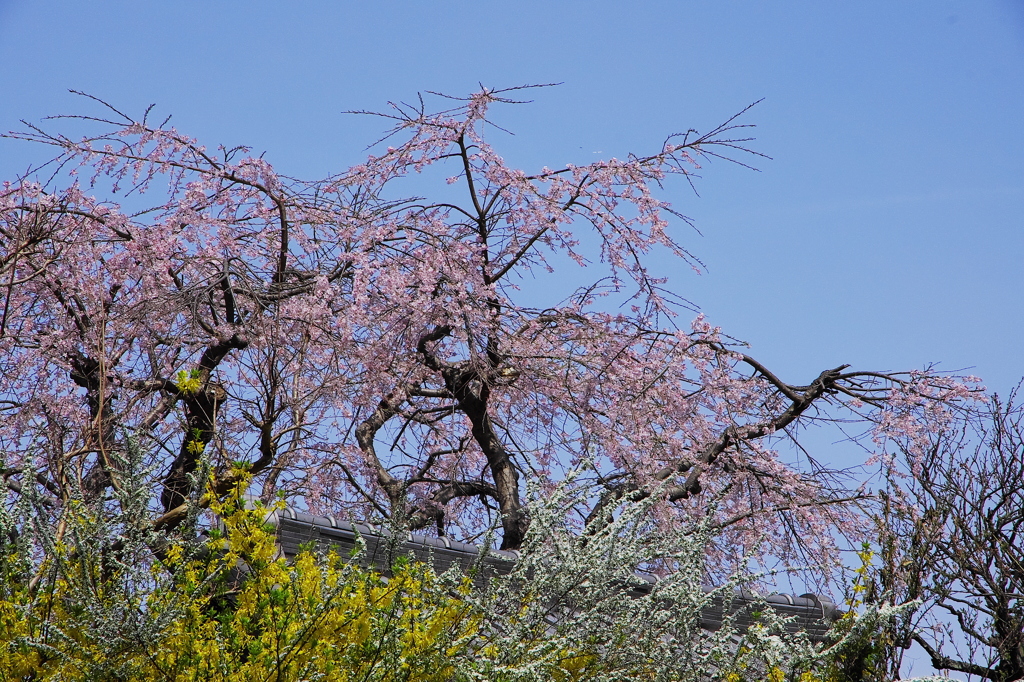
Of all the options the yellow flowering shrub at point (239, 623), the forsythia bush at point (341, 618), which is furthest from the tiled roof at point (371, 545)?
the yellow flowering shrub at point (239, 623)

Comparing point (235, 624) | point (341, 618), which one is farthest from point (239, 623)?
point (341, 618)

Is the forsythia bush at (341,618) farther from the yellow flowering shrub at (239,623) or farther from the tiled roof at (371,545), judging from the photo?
the tiled roof at (371,545)

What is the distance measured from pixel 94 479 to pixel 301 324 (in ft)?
6.45

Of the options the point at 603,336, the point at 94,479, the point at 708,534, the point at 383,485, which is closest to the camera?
the point at 708,534

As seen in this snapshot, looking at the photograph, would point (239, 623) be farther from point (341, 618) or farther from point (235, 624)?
point (341, 618)

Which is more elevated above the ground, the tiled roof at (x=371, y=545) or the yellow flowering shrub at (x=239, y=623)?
the tiled roof at (x=371, y=545)

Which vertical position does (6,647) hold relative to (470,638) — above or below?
below

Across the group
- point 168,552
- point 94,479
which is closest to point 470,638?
point 168,552

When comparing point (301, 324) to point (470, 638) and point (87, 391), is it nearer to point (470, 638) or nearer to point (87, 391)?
point (87, 391)

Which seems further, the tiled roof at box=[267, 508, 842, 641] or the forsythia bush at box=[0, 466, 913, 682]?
the tiled roof at box=[267, 508, 842, 641]

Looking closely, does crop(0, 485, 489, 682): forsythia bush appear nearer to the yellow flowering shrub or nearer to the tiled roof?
the yellow flowering shrub

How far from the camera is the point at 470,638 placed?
13.2ft

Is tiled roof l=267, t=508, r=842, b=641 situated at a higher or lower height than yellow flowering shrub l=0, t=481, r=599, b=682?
higher

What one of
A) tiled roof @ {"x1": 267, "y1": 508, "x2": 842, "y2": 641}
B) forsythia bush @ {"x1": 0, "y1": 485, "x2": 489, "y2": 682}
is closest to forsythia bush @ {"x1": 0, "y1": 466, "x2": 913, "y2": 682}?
forsythia bush @ {"x1": 0, "y1": 485, "x2": 489, "y2": 682}
